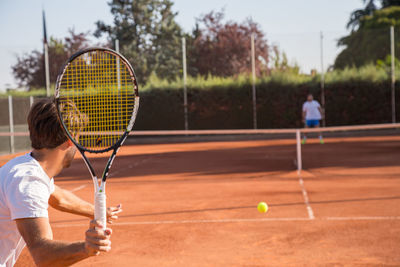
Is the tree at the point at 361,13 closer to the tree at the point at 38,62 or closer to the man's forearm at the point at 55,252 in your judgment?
the tree at the point at 38,62

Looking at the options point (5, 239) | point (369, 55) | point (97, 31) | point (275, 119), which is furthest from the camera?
point (97, 31)

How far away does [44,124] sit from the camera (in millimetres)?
2322

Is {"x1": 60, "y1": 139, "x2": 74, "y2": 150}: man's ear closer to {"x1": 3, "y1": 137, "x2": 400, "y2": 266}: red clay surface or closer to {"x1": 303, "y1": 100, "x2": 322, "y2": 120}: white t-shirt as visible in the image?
{"x1": 3, "y1": 137, "x2": 400, "y2": 266}: red clay surface

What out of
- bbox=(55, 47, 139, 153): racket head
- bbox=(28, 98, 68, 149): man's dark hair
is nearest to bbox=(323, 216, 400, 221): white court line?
bbox=(55, 47, 139, 153): racket head

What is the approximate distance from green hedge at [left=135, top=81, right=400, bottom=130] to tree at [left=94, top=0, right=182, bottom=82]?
11.1 m

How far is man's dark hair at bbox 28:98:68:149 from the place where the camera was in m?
2.31

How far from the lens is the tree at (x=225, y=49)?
3416 cm

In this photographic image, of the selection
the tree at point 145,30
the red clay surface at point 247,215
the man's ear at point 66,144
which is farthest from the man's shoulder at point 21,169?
the tree at point 145,30

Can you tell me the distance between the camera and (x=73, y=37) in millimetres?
34438

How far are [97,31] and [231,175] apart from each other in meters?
31.3

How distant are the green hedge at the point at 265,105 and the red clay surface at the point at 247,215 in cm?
982

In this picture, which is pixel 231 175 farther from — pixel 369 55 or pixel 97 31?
pixel 97 31

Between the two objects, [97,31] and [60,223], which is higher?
[97,31]

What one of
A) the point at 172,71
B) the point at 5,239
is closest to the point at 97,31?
the point at 172,71
